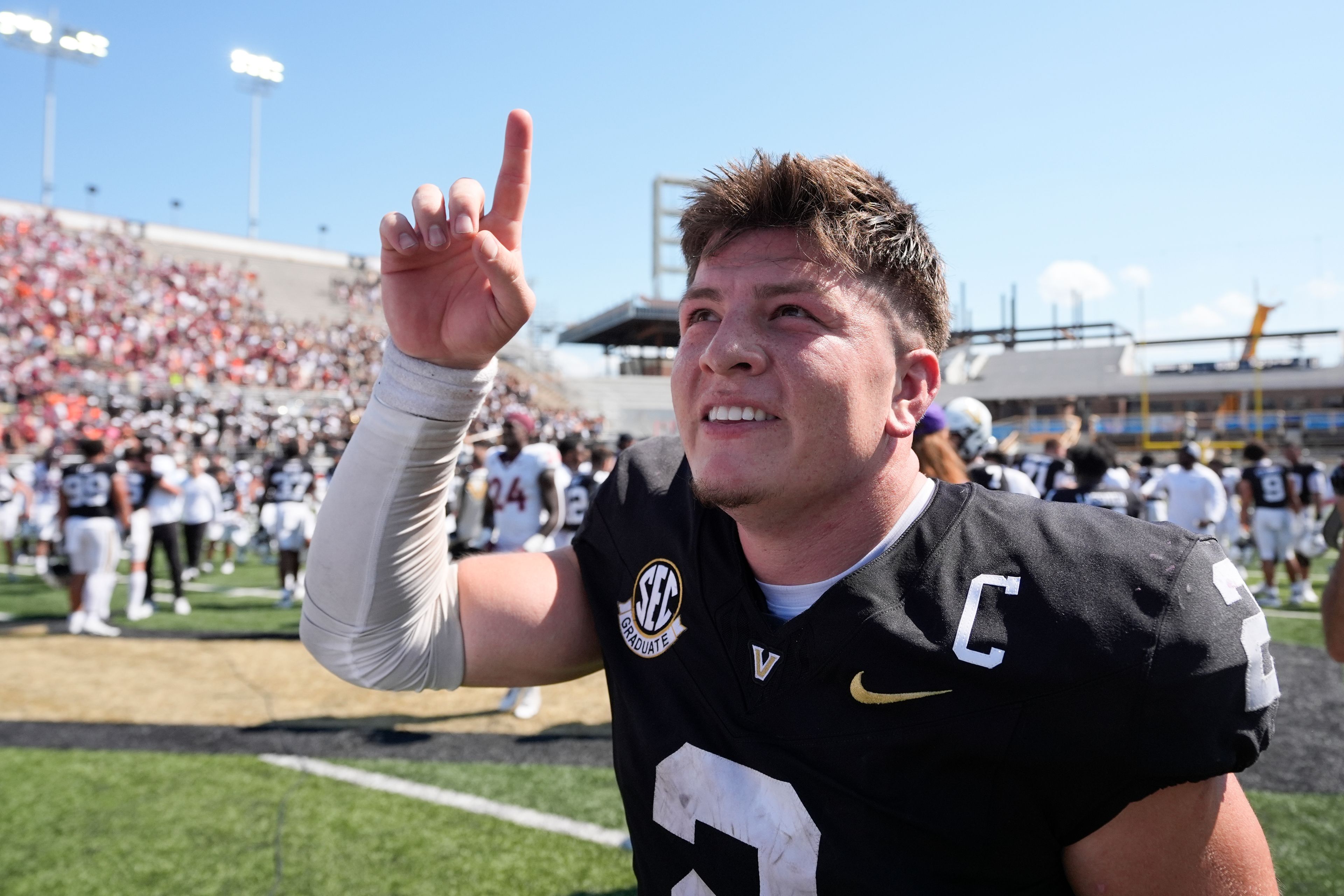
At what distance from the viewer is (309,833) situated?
383 centimetres

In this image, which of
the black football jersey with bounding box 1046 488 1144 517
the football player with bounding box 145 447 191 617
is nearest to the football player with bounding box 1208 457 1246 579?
the black football jersey with bounding box 1046 488 1144 517

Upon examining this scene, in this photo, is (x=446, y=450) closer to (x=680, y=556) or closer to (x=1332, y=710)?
(x=680, y=556)

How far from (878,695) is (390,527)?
92 centimetres

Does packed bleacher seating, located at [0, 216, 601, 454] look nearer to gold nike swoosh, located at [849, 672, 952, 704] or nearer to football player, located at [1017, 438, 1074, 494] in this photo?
football player, located at [1017, 438, 1074, 494]

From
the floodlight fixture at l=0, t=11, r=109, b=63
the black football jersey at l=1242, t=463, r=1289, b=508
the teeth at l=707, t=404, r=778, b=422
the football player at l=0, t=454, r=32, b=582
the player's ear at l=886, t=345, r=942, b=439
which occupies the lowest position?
the football player at l=0, t=454, r=32, b=582

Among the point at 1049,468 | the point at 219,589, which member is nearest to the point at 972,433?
the point at 1049,468

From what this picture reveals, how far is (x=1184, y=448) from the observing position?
29.9 ft

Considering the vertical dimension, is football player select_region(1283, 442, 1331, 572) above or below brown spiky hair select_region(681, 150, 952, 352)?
below

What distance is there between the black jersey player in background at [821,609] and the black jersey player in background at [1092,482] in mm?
4289

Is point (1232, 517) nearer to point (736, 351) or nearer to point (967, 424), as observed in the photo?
point (967, 424)

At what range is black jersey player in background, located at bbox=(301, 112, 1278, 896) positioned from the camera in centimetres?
117

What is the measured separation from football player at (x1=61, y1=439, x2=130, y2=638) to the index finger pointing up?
812 cm

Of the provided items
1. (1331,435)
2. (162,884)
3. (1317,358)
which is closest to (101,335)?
(162,884)

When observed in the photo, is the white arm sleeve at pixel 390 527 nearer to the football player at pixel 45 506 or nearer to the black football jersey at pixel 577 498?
the black football jersey at pixel 577 498
